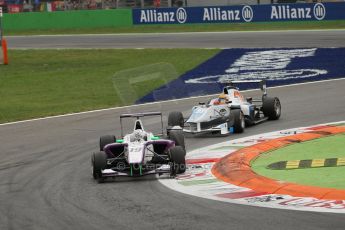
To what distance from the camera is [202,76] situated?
3080 centimetres

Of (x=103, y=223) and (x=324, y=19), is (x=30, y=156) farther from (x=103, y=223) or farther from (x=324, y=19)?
(x=324, y=19)

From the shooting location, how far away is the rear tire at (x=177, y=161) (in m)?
13.9

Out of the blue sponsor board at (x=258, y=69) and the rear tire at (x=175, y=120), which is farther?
the blue sponsor board at (x=258, y=69)

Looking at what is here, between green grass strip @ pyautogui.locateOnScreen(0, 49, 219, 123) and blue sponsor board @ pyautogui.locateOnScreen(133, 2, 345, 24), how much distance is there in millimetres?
11856

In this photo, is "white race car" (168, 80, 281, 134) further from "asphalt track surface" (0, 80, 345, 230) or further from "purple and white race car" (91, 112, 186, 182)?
"purple and white race car" (91, 112, 186, 182)

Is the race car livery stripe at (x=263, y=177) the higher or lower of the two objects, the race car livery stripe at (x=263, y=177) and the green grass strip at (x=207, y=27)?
the lower

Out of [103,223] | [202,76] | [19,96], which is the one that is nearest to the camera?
[103,223]

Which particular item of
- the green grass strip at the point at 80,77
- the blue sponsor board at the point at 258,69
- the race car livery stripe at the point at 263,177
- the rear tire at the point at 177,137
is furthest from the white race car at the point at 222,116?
the blue sponsor board at the point at 258,69

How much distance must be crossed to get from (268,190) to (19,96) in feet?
58.7

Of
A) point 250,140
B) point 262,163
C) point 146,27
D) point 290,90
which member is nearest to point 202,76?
point 290,90

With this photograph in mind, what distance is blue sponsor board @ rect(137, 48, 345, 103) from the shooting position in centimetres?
2788

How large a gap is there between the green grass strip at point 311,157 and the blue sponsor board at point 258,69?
1039 cm

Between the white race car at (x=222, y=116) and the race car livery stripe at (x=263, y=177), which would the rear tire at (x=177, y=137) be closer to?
the race car livery stripe at (x=263, y=177)

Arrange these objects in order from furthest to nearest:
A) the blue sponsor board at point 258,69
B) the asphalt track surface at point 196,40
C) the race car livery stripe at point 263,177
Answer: the asphalt track surface at point 196,40
the blue sponsor board at point 258,69
the race car livery stripe at point 263,177
